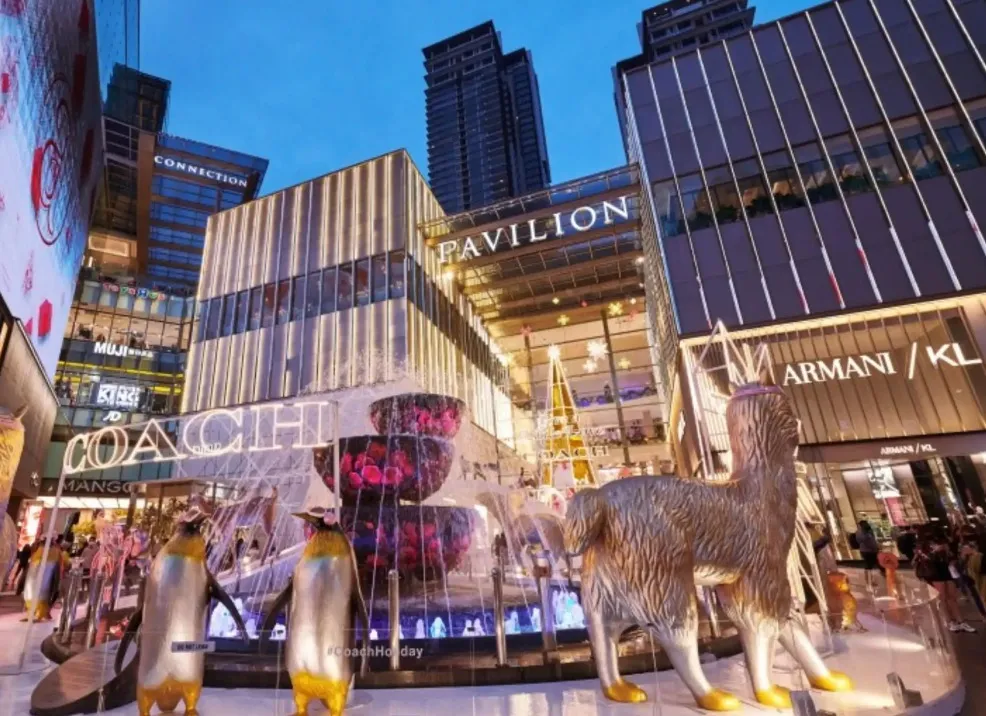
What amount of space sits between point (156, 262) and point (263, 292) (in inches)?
1191

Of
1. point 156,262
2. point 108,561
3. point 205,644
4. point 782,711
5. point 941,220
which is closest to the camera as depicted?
point 782,711

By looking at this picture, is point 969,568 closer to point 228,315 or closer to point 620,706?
point 620,706

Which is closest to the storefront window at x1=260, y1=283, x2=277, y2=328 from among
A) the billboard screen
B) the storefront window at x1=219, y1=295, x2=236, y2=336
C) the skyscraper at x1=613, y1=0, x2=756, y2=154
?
the storefront window at x1=219, y1=295, x2=236, y2=336

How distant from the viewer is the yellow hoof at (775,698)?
301cm

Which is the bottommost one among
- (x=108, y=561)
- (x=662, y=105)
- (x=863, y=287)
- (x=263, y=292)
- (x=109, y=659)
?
(x=109, y=659)

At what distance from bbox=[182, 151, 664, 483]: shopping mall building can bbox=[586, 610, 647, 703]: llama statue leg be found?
15169 millimetres

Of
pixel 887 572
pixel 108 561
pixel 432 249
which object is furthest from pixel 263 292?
pixel 887 572

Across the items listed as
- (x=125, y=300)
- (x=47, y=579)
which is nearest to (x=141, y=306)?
(x=125, y=300)

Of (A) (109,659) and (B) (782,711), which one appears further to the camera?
(A) (109,659)

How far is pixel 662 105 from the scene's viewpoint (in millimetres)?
18531

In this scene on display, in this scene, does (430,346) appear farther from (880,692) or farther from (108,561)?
(880,692)

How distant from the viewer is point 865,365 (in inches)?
607

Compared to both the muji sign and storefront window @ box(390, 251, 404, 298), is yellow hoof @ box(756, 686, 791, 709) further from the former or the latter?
storefront window @ box(390, 251, 404, 298)

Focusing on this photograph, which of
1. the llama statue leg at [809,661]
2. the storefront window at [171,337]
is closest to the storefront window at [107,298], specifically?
the storefront window at [171,337]
